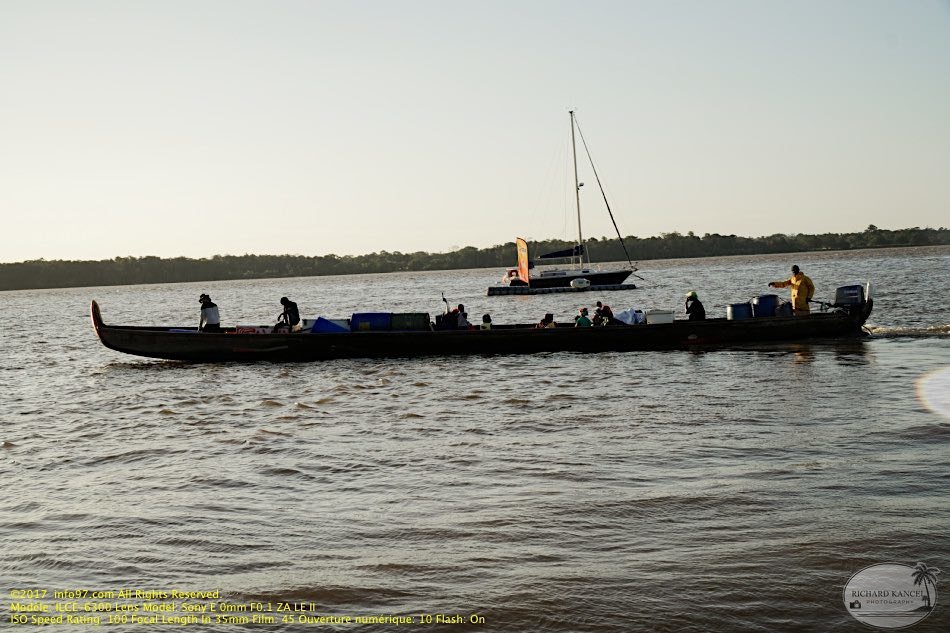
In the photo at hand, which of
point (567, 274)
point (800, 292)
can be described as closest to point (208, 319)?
point (800, 292)

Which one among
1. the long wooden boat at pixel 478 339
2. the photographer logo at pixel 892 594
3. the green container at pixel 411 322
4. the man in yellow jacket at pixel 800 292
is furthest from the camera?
the green container at pixel 411 322

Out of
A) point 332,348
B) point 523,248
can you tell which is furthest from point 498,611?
point 523,248

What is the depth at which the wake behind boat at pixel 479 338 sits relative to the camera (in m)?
25.3

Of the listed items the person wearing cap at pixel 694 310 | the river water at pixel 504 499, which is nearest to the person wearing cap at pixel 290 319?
the river water at pixel 504 499

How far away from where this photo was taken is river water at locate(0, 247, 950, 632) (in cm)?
718

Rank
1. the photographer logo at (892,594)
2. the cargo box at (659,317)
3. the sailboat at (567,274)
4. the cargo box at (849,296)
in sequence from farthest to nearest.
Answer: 1. the sailboat at (567,274)
2. the cargo box at (659,317)
3. the cargo box at (849,296)
4. the photographer logo at (892,594)

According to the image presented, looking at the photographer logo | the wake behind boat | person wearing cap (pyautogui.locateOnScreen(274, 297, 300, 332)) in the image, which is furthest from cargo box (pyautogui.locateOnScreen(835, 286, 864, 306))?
the photographer logo

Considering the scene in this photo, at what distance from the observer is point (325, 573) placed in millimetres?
7855

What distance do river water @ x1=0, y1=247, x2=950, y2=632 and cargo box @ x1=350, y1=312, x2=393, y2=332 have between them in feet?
20.8

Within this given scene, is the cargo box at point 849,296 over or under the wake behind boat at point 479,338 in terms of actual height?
over

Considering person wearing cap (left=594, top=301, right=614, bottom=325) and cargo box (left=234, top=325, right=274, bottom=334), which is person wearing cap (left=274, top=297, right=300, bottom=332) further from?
person wearing cap (left=594, top=301, right=614, bottom=325)

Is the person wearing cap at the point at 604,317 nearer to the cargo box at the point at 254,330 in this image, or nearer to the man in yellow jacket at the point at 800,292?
the man in yellow jacket at the point at 800,292

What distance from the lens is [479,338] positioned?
26.4 metres

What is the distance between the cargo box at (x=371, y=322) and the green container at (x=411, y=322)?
0.23 meters
